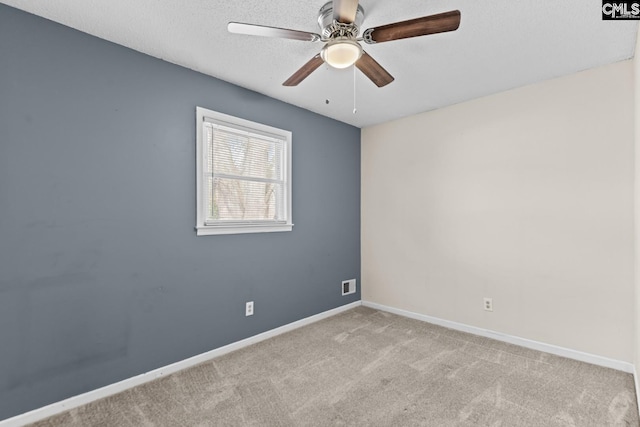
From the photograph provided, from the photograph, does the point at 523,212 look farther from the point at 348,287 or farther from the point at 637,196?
the point at 348,287

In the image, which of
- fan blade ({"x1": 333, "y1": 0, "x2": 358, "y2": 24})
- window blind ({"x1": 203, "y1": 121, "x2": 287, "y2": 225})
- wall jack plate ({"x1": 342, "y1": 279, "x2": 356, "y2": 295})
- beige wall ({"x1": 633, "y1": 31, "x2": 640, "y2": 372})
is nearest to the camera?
fan blade ({"x1": 333, "y1": 0, "x2": 358, "y2": 24})

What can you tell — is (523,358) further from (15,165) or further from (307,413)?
(15,165)

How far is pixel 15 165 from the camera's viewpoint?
1798 millimetres

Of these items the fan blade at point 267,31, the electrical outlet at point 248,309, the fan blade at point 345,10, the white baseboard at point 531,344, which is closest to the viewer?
the fan blade at point 345,10

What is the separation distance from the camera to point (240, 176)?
2.89 metres

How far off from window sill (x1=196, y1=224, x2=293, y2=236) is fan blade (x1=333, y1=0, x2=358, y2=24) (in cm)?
185

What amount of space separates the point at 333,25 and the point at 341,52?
138 mm

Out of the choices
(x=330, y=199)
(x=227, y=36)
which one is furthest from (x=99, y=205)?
(x=330, y=199)

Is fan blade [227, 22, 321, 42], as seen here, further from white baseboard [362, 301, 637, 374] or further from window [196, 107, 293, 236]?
white baseboard [362, 301, 637, 374]

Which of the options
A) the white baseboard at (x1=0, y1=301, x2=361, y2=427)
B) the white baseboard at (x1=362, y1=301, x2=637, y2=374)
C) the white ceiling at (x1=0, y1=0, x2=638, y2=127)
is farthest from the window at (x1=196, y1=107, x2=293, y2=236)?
the white baseboard at (x1=362, y1=301, x2=637, y2=374)

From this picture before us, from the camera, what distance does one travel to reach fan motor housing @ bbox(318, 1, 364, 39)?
165cm

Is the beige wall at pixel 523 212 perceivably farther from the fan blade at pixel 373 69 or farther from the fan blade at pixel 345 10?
the fan blade at pixel 345 10

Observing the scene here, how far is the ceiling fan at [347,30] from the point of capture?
1490 mm

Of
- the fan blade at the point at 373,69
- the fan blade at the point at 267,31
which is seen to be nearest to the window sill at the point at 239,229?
the fan blade at the point at 267,31
